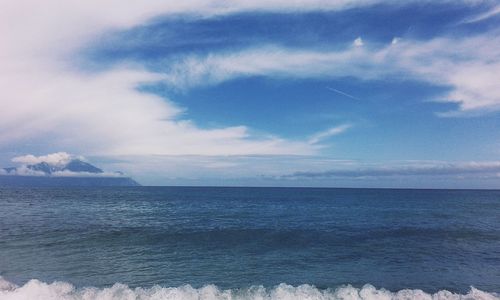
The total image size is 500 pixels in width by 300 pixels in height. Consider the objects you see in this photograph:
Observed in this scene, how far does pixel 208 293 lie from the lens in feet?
63.0

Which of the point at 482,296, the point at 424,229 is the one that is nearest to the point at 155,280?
the point at 482,296

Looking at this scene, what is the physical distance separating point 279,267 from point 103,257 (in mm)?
14172

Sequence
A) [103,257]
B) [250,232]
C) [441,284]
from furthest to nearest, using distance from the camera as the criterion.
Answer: [250,232] < [103,257] < [441,284]

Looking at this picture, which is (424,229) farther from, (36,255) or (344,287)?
(36,255)

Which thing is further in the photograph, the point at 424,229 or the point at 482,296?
the point at 424,229

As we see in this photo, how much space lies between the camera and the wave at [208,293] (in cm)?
1870

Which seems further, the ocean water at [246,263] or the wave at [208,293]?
the ocean water at [246,263]

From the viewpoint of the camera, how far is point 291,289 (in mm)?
19578

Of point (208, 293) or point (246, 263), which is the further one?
point (246, 263)

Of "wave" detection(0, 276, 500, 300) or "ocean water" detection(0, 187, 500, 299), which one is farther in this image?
"ocean water" detection(0, 187, 500, 299)

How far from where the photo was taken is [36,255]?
2686 cm

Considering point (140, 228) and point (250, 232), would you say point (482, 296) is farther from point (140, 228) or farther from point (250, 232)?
point (140, 228)

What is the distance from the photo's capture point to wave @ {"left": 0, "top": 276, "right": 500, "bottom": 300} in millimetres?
18703

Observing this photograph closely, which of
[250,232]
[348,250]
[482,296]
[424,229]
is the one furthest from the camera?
[424,229]
